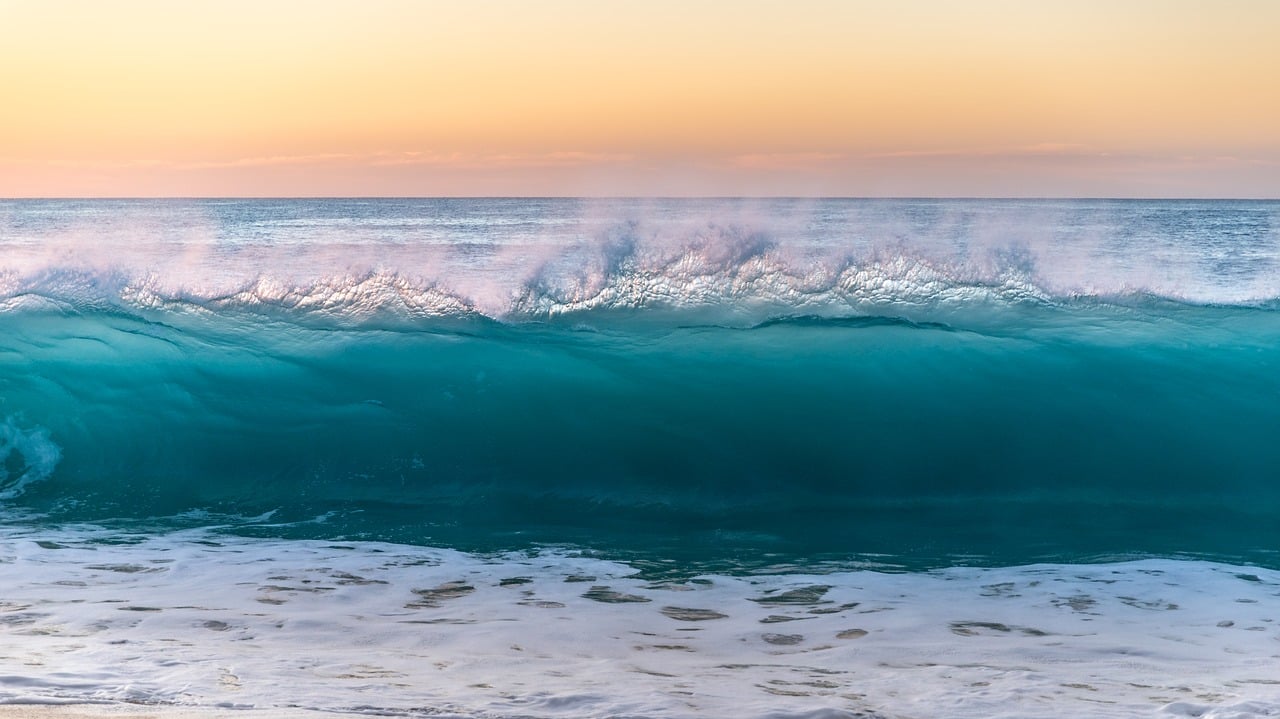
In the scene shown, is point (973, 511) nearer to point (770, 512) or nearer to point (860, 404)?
point (770, 512)

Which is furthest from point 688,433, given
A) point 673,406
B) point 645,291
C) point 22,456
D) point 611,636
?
point 22,456

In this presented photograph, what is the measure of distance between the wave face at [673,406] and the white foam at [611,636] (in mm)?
687

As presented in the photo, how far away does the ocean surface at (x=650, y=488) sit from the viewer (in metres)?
3.75

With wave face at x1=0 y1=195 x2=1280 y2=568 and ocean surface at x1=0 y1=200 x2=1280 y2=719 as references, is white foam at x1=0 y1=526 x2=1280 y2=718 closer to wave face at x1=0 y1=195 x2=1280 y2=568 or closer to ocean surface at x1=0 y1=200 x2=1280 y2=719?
ocean surface at x1=0 y1=200 x2=1280 y2=719

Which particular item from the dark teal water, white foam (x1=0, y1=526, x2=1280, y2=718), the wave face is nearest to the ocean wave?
the wave face

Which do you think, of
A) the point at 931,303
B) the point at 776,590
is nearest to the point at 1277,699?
the point at 776,590

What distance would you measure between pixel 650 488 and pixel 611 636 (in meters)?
3.15

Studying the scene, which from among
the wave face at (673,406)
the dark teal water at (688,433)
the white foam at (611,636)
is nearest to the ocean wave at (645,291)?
the wave face at (673,406)

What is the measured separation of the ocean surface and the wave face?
39 millimetres

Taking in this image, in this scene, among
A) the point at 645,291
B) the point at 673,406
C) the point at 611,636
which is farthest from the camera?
the point at 645,291

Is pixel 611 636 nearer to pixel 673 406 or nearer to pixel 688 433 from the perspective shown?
pixel 688 433

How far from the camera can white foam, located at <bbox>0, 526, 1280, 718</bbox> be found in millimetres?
3428

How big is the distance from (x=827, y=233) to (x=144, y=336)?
3203 centimetres

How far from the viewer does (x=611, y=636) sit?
4.20 meters
